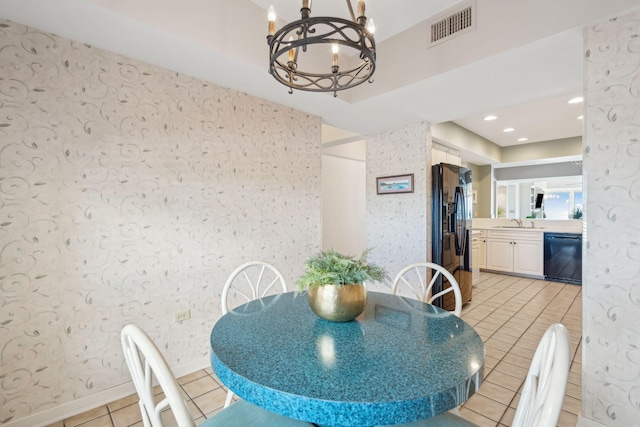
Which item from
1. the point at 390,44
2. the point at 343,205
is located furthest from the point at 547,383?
the point at 343,205

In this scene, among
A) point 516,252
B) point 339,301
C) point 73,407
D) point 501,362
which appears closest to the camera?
point 339,301

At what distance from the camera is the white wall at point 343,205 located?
17.0 feet

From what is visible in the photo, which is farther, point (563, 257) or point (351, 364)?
point (563, 257)

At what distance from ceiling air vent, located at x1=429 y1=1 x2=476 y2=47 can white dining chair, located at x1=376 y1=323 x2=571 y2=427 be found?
2084 mm

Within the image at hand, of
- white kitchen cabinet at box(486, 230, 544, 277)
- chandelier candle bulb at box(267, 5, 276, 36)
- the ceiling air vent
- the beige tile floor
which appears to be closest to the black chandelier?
chandelier candle bulb at box(267, 5, 276, 36)

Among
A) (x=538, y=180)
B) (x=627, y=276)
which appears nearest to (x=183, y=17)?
(x=627, y=276)

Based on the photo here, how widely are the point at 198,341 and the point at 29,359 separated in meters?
0.99

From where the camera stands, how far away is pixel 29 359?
1681mm

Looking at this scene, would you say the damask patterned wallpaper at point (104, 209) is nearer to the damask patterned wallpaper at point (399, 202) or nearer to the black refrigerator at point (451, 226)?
the damask patterned wallpaper at point (399, 202)

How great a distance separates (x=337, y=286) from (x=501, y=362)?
7.05ft

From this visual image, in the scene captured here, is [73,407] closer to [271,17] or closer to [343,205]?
[271,17]

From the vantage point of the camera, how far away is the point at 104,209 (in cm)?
192

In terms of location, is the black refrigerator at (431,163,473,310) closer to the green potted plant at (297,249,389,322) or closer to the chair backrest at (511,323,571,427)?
the green potted plant at (297,249,389,322)

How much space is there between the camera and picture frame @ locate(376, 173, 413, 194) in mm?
3457
